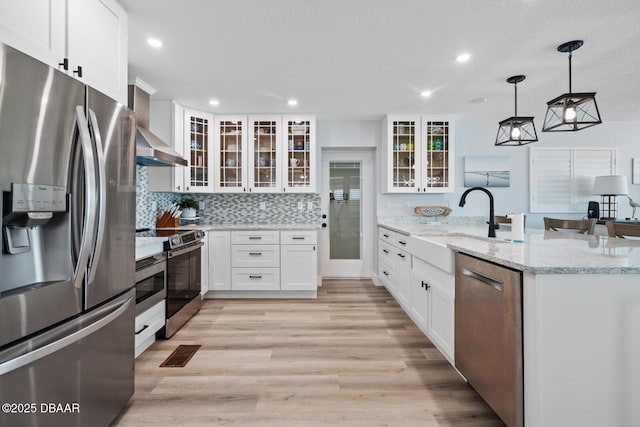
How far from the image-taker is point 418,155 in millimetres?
4230

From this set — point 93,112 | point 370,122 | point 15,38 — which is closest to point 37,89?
point 93,112

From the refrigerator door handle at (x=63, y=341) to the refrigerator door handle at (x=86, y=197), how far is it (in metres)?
0.20

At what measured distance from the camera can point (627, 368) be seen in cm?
126

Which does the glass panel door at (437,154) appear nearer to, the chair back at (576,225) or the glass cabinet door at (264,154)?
the chair back at (576,225)

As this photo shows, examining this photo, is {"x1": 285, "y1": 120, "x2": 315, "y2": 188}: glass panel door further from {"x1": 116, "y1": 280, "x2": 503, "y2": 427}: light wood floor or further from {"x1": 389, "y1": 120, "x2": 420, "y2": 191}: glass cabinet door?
{"x1": 116, "y1": 280, "x2": 503, "y2": 427}: light wood floor

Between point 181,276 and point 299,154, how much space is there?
7.04ft

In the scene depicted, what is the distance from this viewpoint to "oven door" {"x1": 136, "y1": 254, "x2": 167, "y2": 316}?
224 centimetres

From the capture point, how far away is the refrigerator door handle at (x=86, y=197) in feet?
4.11

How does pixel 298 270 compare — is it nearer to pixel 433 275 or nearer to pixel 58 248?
pixel 433 275

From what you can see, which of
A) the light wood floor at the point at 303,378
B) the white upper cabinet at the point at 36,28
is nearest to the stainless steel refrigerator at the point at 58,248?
the white upper cabinet at the point at 36,28

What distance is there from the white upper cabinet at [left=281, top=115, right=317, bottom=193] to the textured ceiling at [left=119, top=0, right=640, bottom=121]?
0.39 metres

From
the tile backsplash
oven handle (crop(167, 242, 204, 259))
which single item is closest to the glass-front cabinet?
the tile backsplash

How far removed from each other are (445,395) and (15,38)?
2.75 meters

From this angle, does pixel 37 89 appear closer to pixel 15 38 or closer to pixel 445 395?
pixel 15 38
